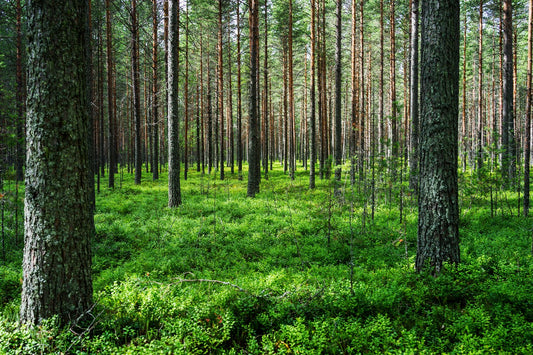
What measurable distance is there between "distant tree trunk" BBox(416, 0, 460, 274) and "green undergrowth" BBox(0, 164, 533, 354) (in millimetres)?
473

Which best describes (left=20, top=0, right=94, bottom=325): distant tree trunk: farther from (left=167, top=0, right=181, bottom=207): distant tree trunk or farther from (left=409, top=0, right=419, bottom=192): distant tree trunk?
(left=409, top=0, right=419, bottom=192): distant tree trunk

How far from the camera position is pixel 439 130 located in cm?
432

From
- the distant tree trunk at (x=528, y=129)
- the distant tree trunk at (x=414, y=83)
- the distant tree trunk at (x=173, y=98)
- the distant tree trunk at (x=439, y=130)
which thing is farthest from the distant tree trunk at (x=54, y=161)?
the distant tree trunk at (x=414, y=83)

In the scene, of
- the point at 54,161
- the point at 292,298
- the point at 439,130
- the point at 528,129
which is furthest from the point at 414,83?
the point at 54,161

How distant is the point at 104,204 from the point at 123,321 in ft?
30.1

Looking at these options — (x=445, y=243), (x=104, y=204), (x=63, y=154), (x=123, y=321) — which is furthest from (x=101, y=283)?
(x=104, y=204)

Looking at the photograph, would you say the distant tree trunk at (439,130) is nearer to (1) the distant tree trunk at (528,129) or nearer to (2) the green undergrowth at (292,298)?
(2) the green undergrowth at (292,298)

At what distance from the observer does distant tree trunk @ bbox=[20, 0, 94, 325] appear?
3.14 m

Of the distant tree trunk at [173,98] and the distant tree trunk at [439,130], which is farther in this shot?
the distant tree trunk at [173,98]

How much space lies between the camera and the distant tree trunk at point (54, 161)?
314cm

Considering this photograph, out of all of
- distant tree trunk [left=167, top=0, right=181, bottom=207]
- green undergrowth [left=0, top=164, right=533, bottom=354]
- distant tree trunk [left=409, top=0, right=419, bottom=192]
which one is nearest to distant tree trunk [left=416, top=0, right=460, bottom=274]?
green undergrowth [left=0, top=164, right=533, bottom=354]

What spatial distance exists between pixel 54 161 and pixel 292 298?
3335mm

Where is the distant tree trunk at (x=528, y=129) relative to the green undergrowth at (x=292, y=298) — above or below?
above

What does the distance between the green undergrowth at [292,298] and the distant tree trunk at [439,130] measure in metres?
0.47
